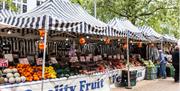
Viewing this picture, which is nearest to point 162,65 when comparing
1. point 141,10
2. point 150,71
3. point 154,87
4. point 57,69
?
point 150,71

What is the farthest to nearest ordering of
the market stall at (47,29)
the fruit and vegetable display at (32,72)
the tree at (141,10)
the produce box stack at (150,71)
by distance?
the tree at (141,10) < the produce box stack at (150,71) < the fruit and vegetable display at (32,72) < the market stall at (47,29)

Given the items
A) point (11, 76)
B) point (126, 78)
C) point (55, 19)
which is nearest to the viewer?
point (55, 19)

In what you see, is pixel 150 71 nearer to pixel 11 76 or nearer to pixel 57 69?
pixel 57 69

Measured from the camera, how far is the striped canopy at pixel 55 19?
930cm

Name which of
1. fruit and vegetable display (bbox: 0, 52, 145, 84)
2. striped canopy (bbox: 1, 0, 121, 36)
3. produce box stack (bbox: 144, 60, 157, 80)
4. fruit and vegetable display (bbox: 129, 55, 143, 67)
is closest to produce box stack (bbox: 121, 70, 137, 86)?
fruit and vegetable display (bbox: 0, 52, 145, 84)

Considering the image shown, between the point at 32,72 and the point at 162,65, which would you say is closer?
the point at 32,72

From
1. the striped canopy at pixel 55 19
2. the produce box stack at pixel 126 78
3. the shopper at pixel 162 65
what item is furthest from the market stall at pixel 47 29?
the shopper at pixel 162 65

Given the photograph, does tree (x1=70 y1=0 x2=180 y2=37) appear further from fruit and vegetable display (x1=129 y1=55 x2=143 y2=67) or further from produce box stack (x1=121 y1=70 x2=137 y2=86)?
produce box stack (x1=121 y1=70 x2=137 y2=86)

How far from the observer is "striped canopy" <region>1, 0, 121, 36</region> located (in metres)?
9.30

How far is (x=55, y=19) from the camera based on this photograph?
366 inches

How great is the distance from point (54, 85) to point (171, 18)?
1839 cm

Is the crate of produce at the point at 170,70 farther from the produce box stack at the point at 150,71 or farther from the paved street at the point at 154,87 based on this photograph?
the paved street at the point at 154,87

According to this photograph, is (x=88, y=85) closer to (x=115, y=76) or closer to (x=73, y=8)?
(x=73, y=8)

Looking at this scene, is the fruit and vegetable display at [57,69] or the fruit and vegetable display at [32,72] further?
the fruit and vegetable display at [32,72]
